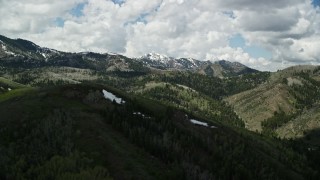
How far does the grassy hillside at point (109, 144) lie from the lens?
3182 inches

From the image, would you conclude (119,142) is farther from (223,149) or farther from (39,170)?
(223,149)

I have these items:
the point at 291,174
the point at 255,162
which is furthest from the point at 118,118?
the point at 291,174

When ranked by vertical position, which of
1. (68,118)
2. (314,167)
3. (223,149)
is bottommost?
(314,167)

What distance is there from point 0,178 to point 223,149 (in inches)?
3250

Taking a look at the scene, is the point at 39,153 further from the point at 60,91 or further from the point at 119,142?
the point at 60,91

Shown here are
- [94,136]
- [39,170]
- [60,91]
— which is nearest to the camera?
[39,170]

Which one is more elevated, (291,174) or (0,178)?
(0,178)

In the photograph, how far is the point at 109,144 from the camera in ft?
307

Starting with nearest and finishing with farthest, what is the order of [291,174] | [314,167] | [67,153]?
[67,153] < [291,174] < [314,167]

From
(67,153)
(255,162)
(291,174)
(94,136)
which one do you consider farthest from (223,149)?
(67,153)

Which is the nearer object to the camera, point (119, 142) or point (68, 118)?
point (119, 142)

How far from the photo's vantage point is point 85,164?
8000cm

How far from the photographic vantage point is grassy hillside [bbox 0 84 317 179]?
3182 inches

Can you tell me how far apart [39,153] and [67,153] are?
20.9ft
